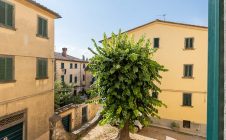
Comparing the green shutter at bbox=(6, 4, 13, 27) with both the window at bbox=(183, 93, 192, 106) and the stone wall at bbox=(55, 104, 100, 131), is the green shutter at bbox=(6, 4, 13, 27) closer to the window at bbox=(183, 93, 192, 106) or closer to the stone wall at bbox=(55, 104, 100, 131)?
the stone wall at bbox=(55, 104, 100, 131)

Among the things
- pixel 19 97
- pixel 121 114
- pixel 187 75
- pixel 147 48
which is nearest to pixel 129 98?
pixel 121 114

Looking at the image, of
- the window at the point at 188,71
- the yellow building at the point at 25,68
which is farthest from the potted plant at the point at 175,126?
the yellow building at the point at 25,68

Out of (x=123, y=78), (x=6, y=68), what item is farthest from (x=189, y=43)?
(x=6, y=68)

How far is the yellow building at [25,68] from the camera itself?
11320 millimetres

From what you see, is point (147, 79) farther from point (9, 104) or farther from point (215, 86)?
point (215, 86)

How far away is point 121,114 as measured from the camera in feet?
40.1

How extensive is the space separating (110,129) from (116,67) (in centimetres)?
845

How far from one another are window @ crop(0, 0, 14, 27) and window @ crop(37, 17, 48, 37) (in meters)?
2.71

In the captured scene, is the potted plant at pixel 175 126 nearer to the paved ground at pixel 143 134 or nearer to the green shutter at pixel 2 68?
the paved ground at pixel 143 134

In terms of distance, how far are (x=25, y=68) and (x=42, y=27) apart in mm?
3207

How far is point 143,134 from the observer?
18.2 metres

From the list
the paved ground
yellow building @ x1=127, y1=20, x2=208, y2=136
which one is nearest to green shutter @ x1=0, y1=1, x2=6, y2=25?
the paved ground

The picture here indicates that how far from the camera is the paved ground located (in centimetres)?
1648

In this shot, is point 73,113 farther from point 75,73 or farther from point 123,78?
point 75,73
